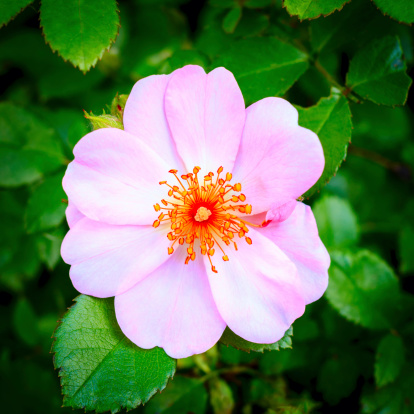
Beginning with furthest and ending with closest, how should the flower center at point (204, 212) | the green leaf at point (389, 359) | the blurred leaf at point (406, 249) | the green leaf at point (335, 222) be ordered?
the blurred leaf at point (406, 249) → the green leaf at point (335, 222) → the green leaf at point (389, 359) → the flower center at point (204, 212)

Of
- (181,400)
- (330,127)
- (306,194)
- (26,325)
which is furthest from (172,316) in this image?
(26,325)

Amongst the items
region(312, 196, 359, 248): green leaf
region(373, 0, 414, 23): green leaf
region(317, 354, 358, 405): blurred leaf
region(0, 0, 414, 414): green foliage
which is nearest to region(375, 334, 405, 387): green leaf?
region(0, 0, 414, 414): green foliage

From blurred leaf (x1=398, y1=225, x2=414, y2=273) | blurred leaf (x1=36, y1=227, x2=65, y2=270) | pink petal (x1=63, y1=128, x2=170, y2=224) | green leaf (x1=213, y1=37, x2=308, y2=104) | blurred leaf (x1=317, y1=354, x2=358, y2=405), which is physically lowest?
blurred leaf (x1=317, y1=354, x2=358, y2=405)

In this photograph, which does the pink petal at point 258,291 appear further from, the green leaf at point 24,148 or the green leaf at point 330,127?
the green leaf at point 24,148

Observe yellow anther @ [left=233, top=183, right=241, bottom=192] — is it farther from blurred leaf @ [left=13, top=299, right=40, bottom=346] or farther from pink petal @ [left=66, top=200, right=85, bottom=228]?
blurred leaf @ [left=13, top=299, right=40, bottom=346]

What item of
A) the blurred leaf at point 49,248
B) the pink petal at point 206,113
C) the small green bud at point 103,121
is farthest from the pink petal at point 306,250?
the blurred leaf at point 49,248

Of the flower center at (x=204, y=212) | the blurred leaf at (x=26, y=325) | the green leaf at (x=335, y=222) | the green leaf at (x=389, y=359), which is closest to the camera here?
the flower center at (x=204, y=212)

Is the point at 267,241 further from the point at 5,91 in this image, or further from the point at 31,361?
the point at 5,91

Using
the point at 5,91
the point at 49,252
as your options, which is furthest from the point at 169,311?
the point at 5,91
